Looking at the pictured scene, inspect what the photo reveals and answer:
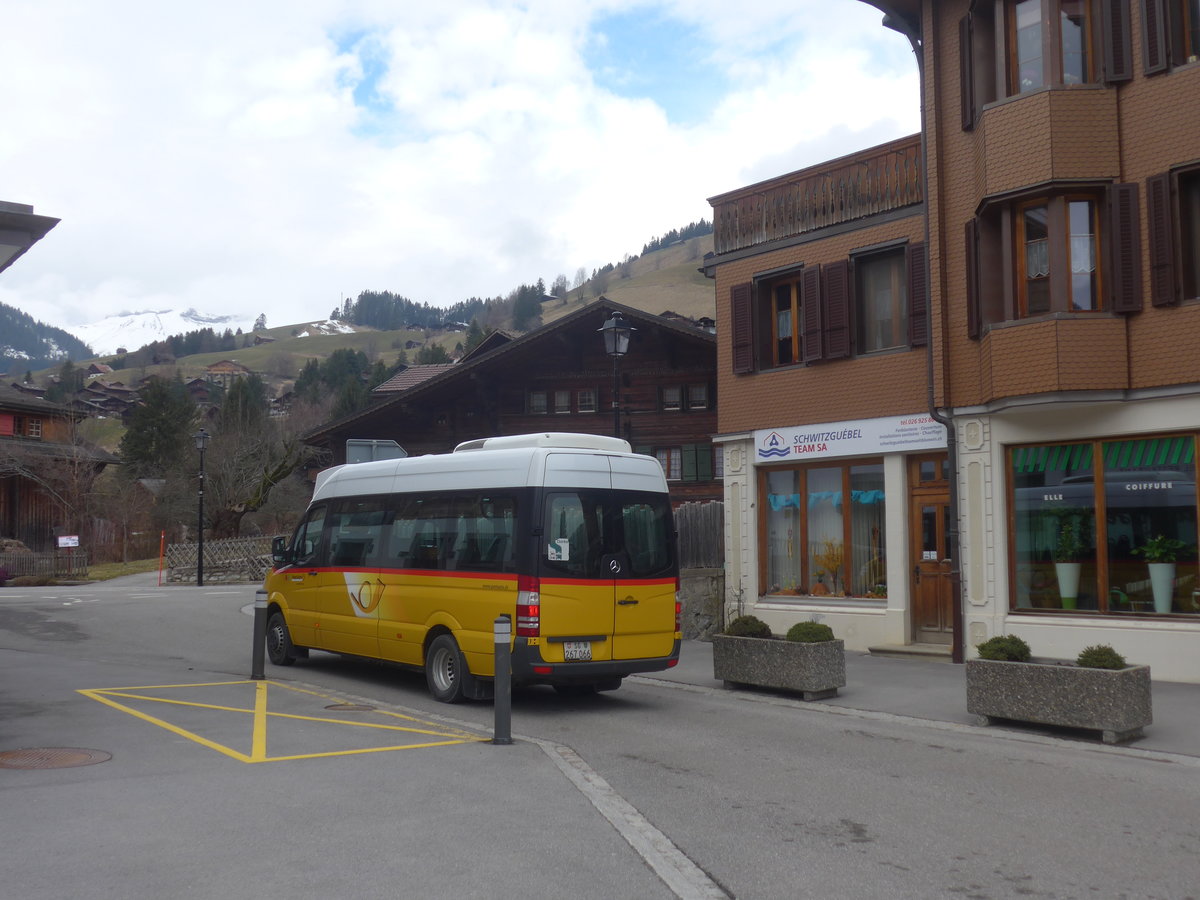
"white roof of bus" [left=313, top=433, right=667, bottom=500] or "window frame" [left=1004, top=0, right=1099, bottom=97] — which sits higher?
"window frame" [left=1004, top=0, right=1099, bottom=97]

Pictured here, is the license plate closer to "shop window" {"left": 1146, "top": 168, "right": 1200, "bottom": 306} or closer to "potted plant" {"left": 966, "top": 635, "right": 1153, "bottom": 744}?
"potted plant" {"left": 966, "top": 635, "right": 1153, "bottom": 744}

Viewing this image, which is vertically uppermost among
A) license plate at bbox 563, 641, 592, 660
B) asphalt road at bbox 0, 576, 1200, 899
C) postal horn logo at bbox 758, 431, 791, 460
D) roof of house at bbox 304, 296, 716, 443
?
roof of house at bbox 304, 296, 716, 443

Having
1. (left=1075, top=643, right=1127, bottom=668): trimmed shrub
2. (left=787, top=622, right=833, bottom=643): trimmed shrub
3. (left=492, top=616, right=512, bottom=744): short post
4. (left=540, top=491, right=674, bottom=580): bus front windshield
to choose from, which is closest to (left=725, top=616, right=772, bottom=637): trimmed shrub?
(left=787, top=622, right=833, bottom=643): trimmed shrub

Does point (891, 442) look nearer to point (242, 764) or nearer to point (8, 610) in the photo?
point (242, 764)

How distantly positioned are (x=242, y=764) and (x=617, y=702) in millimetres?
5073

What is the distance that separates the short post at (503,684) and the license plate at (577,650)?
1.58m

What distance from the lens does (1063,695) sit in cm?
1037

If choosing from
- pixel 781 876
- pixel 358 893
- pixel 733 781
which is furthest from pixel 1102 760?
pixel 358 893

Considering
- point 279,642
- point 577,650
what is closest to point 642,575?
point 577,650

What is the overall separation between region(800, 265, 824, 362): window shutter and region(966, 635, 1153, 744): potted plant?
824cm

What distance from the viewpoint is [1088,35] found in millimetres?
15039

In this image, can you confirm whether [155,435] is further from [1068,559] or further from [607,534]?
[1068,559]

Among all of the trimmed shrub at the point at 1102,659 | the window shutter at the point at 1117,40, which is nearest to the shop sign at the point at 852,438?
the window shutter at the point at 1117,40

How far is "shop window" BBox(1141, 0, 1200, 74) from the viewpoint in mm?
14219
